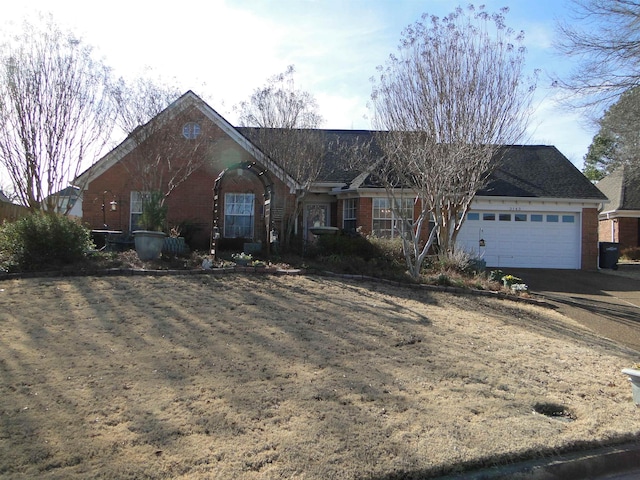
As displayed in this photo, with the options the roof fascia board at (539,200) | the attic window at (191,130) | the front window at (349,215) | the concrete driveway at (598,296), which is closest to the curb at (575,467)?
the concrete driveway at (598,296)

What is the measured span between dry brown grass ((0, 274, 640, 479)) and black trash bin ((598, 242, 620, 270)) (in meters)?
13.0

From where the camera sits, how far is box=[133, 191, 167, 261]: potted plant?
12008 millimetres

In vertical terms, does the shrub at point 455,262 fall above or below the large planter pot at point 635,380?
above

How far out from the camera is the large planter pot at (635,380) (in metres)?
5.63

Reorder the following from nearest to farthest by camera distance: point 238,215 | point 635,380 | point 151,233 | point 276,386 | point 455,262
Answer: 1. point 276,386
2. point 635,380
3. point 151,233
4. point 455,262
5. point 238,215

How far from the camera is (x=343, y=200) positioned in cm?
2006

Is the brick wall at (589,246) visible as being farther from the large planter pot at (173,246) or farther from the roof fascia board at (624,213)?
the large planter pot at (173,246)

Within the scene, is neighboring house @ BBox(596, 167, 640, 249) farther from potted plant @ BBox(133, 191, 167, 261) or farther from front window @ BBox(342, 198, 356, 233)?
potted plant @ BBox(133, 191, 167, 261)

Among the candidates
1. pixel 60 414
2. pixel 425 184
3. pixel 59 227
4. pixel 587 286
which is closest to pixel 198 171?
pixel 59 227

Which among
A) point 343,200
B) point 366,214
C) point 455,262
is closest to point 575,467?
point 455,262

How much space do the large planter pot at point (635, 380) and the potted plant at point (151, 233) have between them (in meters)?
9.63

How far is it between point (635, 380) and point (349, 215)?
14.3 metres

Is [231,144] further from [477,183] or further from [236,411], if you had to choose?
[236,411]

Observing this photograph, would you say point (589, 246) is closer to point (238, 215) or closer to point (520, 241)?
point (520, 241)
